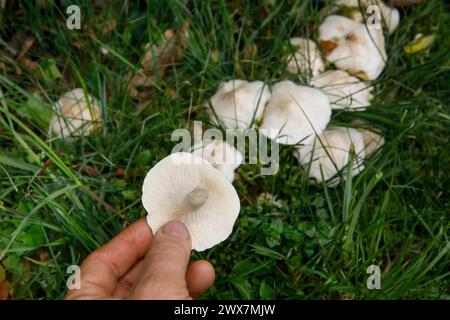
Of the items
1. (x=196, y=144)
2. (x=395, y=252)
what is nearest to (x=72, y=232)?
(x=196, y=144)

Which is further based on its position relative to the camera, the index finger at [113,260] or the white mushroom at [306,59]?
the white mushroom at [306,59]

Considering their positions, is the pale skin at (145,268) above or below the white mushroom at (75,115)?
below

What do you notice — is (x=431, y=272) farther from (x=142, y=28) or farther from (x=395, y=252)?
(x=142, y=28)

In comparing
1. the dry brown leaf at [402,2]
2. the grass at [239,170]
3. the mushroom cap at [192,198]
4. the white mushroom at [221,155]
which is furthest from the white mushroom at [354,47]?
the mushroom cap at [192,198]

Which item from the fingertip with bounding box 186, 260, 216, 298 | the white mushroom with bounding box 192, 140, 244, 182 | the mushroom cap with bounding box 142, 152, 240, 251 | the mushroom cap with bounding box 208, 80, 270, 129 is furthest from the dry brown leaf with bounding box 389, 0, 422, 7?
the fingertip with bounding box 186, 260, 216, 298

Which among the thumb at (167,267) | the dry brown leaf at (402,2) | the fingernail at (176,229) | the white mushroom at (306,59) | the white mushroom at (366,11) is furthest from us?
the dry brown leaf at (402,2)

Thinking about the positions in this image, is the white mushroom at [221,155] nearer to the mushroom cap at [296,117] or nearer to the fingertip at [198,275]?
the mushroom cap at [296,117]

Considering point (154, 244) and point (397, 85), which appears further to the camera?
point (397, 85)

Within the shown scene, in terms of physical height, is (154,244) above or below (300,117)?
below
